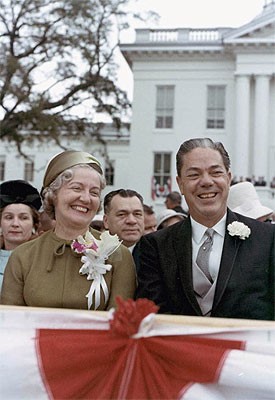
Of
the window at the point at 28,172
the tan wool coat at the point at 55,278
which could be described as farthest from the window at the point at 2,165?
the tan wool coat at the point at 55,278

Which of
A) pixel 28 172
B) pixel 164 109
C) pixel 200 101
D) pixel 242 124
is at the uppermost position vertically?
pixel 200 101

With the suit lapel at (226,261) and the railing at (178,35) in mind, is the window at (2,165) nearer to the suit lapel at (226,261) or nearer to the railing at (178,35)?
the railing at (178,35)

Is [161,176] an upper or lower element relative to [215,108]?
lower

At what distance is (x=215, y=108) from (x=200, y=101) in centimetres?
90

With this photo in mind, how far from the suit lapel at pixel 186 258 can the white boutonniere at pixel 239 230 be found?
185 millimetres

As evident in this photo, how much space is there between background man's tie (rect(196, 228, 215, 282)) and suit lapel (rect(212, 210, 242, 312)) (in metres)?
0.07

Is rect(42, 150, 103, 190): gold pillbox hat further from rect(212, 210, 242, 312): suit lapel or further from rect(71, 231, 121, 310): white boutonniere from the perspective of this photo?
rect(212, 210, 242, 312): suit lapel

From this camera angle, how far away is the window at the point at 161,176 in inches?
1236

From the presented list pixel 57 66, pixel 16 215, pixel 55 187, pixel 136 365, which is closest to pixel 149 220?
pixel 16 215

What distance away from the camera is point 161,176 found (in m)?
32.4

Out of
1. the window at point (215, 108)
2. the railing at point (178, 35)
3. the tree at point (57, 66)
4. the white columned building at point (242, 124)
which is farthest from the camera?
the railing at point (178, 35)

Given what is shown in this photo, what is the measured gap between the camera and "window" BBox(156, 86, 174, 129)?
3338 cm

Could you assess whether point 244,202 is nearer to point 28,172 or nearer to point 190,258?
point 190,258

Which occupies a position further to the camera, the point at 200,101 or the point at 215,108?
the point at 200,101
